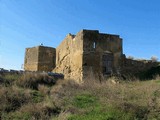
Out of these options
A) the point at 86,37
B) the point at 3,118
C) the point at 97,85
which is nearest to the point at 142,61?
the point at 86,37

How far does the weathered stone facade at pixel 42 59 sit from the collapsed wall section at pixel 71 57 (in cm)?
245

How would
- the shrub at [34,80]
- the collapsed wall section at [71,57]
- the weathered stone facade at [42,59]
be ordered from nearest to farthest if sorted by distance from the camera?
the shrub at [34,80] < the collapsed wall section at [71,57] < the weathered stone facade at [42,59]

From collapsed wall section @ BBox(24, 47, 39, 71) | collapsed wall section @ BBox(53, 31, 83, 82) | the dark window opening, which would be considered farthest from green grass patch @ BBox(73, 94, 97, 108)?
collapsed wall section @ BBox(24, 47, 39, 71)

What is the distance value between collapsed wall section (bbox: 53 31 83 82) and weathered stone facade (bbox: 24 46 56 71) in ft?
8.05

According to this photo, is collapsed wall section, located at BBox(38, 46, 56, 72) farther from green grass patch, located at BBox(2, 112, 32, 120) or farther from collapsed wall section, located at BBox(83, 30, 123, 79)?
green grass patch, located at BBox(2, 112, 32, 120)

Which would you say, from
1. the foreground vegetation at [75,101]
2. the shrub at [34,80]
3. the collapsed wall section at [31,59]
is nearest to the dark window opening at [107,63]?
the shrub at [34,80]

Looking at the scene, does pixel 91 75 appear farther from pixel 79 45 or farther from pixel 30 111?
pixel 30 111

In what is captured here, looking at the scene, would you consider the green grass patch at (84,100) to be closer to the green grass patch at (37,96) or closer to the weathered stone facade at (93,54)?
the green grass patch at (37,96)

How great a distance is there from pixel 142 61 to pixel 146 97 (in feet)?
34.6

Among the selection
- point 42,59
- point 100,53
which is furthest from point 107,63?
point 42,59

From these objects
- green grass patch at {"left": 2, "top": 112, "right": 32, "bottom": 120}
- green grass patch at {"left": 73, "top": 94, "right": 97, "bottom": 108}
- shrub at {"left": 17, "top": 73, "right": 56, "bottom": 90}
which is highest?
shrub at {"left": 17, "top": 73, "right": 56, "bottom": 90}

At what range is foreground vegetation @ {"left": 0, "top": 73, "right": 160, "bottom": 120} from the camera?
8883 mm

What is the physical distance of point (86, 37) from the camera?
18.5m

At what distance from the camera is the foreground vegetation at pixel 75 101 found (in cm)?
888
